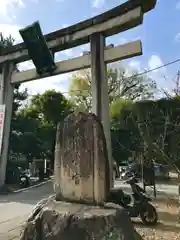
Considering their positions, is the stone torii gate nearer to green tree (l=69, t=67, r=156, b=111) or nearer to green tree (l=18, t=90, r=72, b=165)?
green tree (l=18, t=90, r=72, b=165)

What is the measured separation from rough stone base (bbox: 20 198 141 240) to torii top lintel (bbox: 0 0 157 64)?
5988mm

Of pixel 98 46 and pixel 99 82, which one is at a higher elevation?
pixel 98 46

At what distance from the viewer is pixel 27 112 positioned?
61.7ft

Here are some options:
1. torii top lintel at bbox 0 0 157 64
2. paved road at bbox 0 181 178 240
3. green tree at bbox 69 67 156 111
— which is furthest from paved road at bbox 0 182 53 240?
green tree at bbox 69 67 156 111

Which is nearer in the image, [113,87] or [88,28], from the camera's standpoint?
[88,28]

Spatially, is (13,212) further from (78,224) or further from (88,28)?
(88,28)

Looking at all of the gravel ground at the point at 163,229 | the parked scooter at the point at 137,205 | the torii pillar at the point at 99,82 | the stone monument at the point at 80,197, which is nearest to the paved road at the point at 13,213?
the stone monument at the point at 80,197

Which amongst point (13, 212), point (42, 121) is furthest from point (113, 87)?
point (13, 212)

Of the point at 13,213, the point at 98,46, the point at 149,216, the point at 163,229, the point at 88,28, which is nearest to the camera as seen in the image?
the point at 163,229

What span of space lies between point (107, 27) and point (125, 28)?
0.53 m

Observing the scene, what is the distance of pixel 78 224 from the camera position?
9.29ft

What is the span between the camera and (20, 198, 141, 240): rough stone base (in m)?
2.79

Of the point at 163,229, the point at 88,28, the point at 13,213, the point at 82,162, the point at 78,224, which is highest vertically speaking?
the point at 88,28

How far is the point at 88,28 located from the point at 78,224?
695 centimetres
